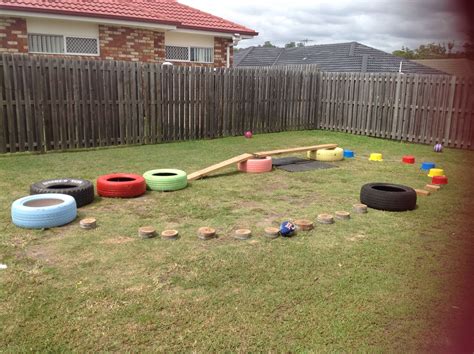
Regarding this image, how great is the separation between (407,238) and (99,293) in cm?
329

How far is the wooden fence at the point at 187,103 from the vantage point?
366 inches

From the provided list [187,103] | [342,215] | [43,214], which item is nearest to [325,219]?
[342,215]

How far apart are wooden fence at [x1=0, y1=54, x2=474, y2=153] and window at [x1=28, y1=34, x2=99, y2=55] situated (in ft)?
14.4

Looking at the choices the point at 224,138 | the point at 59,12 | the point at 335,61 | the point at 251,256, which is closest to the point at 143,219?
the point at 251,256

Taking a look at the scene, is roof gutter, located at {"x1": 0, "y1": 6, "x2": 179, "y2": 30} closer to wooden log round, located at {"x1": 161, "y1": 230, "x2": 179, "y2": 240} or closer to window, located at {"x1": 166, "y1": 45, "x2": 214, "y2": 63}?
window, located at {"x1": 166, "y1": 45, "x2": 214, "y2": 63}

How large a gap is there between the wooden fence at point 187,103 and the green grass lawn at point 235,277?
3.52 meters

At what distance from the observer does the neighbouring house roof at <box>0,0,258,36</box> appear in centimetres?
1266

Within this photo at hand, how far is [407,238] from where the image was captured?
15.1 ft

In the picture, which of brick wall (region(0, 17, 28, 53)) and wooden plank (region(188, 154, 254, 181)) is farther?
brick wall (region(0, 17, 28, 53))

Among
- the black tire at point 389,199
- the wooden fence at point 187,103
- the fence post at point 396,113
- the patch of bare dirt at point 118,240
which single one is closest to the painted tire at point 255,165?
the black tire at point 389,199

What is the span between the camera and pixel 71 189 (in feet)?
18.2

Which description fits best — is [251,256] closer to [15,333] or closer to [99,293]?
[99,293]

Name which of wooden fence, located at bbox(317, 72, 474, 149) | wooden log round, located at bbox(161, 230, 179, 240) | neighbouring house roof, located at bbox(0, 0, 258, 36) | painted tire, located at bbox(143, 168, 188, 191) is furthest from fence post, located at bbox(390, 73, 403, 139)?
wooden log round, located at bbox(161, 230, 179, 240)

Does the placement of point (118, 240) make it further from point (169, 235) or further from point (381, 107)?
point (381, 107)
